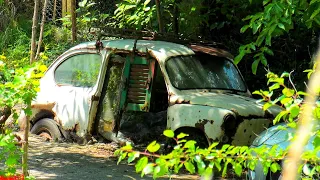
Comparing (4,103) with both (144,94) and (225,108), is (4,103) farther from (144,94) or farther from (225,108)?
(144,94)

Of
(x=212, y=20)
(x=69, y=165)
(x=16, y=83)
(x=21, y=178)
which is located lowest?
(x=69, y=165)

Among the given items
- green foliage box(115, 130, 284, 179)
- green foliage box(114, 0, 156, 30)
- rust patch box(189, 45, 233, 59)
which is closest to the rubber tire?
rust patch box(189, 45, 233, 59)

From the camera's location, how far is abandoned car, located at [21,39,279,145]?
7492 millimetres

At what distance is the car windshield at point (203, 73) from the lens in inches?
314

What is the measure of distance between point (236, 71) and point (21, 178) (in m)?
4.89

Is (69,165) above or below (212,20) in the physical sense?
below

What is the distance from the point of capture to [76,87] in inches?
345

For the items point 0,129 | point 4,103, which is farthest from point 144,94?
point 4,103

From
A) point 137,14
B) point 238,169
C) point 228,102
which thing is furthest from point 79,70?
point 238,169

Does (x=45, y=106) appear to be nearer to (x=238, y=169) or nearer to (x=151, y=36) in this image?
(x=151, y=36)

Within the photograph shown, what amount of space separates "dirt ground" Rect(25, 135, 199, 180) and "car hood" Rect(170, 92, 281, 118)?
3.35 ft

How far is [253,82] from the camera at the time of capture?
10.7 m

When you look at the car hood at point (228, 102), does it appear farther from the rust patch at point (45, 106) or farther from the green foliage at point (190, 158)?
the green foliage at point (190, 158)

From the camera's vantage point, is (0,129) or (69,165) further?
(69,165)
